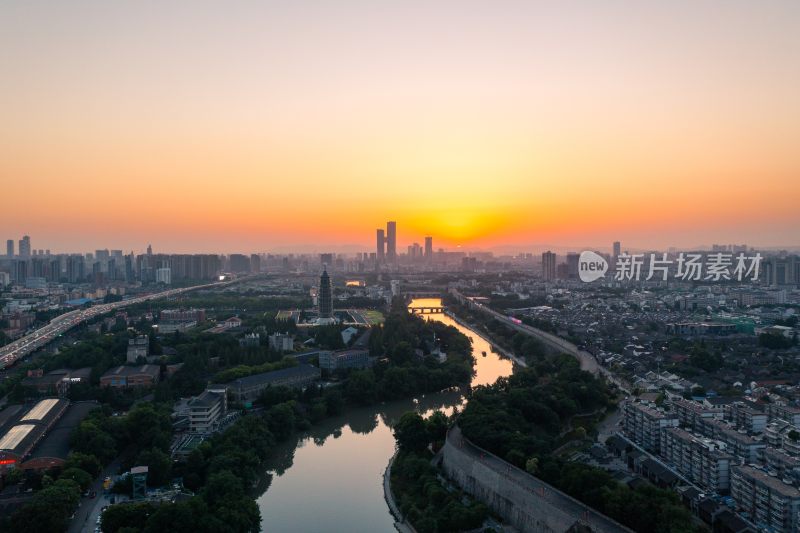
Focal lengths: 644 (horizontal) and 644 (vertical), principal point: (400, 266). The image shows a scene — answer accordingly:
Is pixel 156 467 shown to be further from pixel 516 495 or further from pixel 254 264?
pixel 254 264

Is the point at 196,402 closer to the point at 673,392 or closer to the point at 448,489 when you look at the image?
the point at 448,489

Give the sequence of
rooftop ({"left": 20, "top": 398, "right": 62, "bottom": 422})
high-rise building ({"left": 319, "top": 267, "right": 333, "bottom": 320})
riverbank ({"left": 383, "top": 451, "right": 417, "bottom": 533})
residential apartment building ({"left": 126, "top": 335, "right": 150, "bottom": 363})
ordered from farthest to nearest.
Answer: high-rise building ({"left": 319, "top": 267, "right": 333, "bottom": 320}) < residential apartment building ({"left": 126, "top": 335, "right": 150, "bottom": 363}) < rooftop ({"left": 20, "top": 398, "right": 62, "bottom": 422}) < riverbank ({"left": 383, "top": 451, "right": 417, "bottom": 533})

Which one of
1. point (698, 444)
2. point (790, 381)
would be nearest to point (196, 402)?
point (698, 444)

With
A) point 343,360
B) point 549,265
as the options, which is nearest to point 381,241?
point 549,265

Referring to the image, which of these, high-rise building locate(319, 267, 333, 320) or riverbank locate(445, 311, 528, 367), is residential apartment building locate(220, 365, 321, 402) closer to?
riverbank locate(445, 311, 528, 367)

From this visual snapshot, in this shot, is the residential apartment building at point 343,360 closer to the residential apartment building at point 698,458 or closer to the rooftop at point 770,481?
the residential apartment building at point 698,458

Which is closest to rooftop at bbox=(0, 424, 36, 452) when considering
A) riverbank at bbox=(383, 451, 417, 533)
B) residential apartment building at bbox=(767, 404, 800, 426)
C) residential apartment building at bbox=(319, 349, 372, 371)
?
riverbank at bbox=(383, 451, 417, 533)

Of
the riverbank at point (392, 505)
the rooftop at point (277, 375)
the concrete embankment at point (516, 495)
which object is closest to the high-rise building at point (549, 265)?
the rooftop at point (277, 375)
